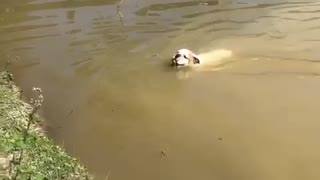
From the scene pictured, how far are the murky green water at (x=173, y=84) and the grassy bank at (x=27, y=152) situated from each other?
1.05 feet

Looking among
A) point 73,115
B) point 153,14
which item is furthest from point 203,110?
point 153,14

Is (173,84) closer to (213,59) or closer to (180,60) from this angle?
(180,60)

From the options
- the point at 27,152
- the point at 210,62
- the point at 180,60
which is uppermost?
the point at 27,152

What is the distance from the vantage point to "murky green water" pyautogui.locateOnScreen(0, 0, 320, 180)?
5523 mm

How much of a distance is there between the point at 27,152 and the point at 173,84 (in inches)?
107

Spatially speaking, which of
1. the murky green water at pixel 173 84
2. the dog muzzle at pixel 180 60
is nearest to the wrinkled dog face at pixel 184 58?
the dog muzzle at pixel 180 60

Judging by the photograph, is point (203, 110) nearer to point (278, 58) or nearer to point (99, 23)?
point (278, 58)

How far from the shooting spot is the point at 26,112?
6.03 m

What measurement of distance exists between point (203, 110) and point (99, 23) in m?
3.23

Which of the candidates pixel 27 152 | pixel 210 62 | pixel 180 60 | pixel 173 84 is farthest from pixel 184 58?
pixel 27 152

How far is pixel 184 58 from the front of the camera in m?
7.76

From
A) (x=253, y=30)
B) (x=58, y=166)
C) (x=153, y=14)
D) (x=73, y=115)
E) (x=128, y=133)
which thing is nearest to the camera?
(x=58, y=166)

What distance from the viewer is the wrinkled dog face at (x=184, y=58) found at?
25.2 ft

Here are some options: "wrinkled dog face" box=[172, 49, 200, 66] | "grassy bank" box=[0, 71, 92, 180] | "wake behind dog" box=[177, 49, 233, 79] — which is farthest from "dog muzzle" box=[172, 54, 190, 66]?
"grassy bank" box=[0, 71, 92, 180]
